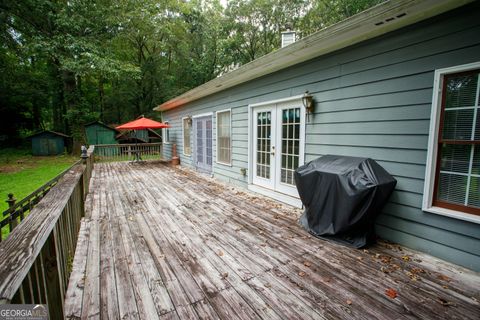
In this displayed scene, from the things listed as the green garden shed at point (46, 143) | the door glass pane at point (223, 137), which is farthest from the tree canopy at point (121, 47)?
the door glass pane at point (223, 137)

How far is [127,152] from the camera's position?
11531 mm

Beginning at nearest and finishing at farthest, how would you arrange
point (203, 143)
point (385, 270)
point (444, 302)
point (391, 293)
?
point (444, 302), point (391, 293), point (385, 270), point (203, 143)

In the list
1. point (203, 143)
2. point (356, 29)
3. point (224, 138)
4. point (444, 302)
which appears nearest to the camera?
point (444, 302)

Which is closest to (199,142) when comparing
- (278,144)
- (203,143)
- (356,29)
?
(203,143)

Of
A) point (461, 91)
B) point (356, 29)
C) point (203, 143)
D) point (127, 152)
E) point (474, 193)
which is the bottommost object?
point (127, 152)

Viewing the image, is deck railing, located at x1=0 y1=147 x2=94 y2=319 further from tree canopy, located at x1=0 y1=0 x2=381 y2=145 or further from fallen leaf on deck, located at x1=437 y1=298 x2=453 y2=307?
tree canopy, located at x1=0 y1=0 x2=381 y2=145

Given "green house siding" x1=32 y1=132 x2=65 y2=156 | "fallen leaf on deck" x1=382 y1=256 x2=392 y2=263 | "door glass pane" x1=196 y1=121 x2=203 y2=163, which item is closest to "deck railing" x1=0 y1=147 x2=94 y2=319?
"fallen leaf on deck" x1=382 y1=256 x2=392 y2=263

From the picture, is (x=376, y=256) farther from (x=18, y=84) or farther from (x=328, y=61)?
(x=18, y=84)

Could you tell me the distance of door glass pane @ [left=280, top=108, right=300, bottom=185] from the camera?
4017mm

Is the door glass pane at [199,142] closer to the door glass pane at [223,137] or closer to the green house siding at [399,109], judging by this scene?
the door glass pane at [223,137]

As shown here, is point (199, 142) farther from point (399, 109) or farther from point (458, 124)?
point (458, 124)

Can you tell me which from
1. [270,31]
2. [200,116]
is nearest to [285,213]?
[200,116]

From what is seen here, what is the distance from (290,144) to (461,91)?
7.66 feet

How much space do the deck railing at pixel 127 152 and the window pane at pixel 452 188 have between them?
10.2m
